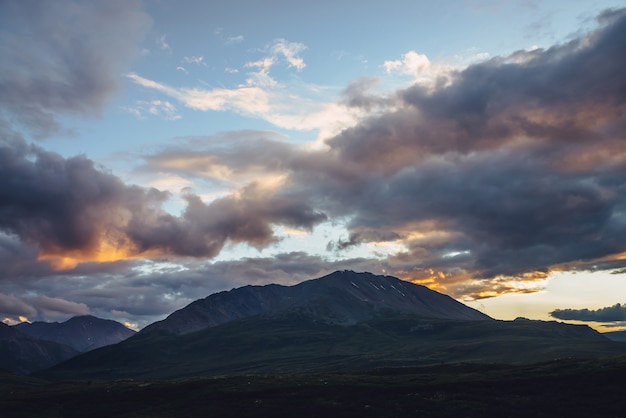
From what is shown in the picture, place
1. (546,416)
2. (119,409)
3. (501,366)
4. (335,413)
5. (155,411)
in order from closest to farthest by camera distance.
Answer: (546,416) → (335,413) → (155,411) → (119,409) → (501,366)

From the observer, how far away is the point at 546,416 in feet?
213

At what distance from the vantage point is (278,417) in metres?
73.4

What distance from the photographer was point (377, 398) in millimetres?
81375

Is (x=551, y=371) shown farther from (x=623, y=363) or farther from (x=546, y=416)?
(x=546, y=416)

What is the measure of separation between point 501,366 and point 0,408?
355 feet

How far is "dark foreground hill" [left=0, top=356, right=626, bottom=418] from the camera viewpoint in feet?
231

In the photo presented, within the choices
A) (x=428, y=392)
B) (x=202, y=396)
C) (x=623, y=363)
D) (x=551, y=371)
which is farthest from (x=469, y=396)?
(x=202, y=396)

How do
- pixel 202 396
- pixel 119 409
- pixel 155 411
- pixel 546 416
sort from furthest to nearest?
1. pixel 202 396
2. pixel 119 409
3. pixel 155 411
4. pixel 546 416

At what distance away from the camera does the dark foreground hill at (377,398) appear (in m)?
70.4

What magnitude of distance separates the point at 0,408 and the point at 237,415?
2047 inches

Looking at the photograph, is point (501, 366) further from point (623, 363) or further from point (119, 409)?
point (119, 409)

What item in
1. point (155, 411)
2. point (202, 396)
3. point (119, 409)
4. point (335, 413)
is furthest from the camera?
point (202, 396)

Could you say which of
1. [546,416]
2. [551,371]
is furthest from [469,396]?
[551,371]

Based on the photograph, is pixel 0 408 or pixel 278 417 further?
pixel 0 408
